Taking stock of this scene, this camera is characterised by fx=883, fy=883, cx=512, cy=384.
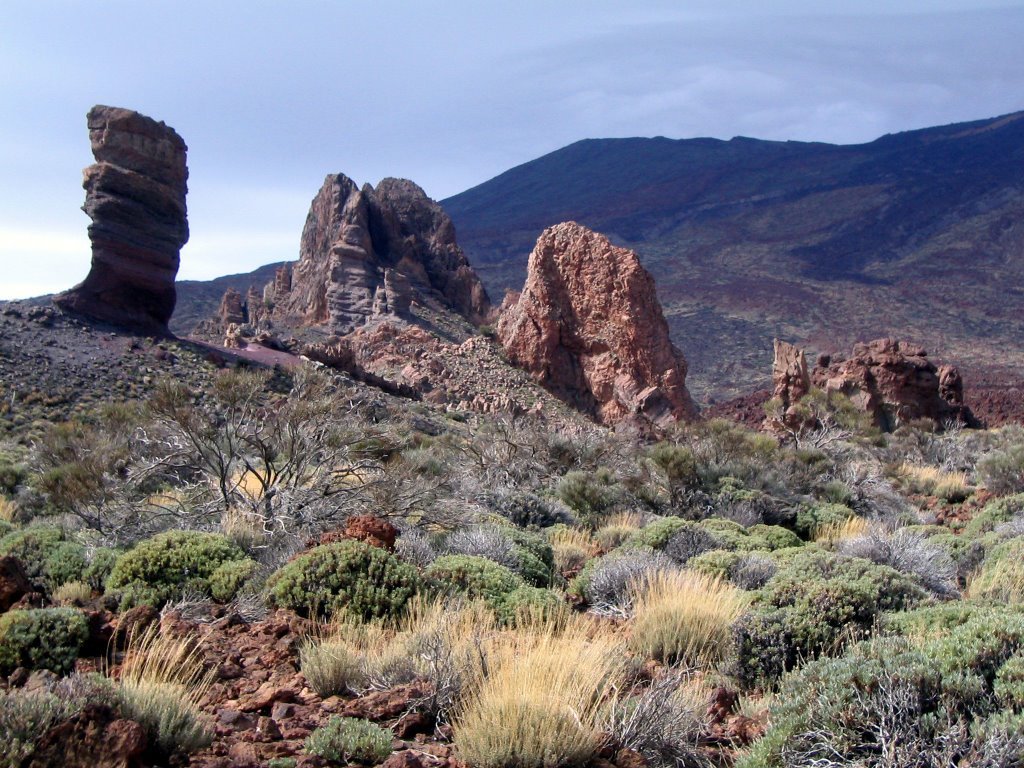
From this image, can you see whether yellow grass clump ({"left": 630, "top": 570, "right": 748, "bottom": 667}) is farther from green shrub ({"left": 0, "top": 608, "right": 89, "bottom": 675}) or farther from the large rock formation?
the large rock formation

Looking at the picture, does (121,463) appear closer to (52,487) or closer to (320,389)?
(52,487)

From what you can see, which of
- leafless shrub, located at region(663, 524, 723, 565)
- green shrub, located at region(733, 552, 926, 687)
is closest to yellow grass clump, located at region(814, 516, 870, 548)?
leafless shrub, located at region(663, 524, 723, 565)

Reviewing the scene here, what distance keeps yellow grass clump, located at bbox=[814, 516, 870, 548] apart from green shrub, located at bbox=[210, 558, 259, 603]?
7.33m

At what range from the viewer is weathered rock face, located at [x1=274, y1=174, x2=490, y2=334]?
47.0 m

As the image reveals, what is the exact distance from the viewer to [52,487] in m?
11.1

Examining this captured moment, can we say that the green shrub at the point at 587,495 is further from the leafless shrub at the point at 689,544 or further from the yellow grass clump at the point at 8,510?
the yellow grass clump at the point at 8,510

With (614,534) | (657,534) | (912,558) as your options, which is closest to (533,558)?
(657,534)

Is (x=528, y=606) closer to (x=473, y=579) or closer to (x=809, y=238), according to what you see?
(x=473, y=579)

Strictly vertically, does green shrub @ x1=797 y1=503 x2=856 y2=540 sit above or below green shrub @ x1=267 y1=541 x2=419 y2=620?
below

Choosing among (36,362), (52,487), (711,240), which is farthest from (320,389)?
(711,240)

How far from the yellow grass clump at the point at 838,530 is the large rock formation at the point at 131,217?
93.0ft

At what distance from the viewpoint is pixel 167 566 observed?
22.0ft

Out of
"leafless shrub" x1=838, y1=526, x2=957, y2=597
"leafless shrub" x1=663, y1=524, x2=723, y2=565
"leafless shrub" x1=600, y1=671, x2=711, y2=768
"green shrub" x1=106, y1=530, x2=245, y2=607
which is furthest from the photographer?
"leafless shrub" x1=663, y1=524, x2=723, y2=565

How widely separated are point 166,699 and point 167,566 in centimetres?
312
